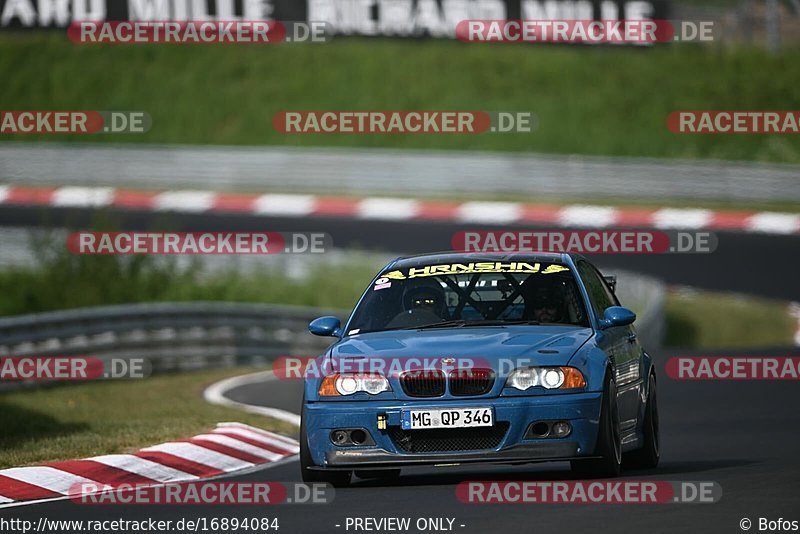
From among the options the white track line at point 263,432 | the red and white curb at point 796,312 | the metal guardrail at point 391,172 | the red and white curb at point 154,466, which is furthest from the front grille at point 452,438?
the metal guardrail at point 391,172

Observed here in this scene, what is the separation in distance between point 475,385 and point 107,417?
758cm

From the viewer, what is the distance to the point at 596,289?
10.8 m

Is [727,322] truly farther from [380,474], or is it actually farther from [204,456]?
[380,474]

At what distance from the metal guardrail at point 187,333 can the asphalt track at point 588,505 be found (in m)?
7.57

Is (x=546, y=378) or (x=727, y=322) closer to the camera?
(x=546, y=378)

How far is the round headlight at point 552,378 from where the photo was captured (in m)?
9.23

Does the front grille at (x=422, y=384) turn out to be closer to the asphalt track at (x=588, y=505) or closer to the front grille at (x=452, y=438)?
the front grille at (x=452, y=438)

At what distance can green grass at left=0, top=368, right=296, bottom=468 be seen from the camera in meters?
12.0

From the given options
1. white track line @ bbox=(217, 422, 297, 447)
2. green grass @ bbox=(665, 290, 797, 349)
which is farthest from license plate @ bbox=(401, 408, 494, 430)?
green grass @ bbox=(665, 290, 797, 349)

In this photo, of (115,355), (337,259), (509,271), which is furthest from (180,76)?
(509,271)

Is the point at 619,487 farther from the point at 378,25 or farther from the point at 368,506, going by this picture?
the point at 378,25

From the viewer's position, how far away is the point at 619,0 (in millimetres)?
35719

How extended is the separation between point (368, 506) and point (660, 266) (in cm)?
1845

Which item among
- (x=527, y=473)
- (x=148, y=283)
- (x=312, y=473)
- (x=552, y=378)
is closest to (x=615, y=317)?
(x=552, y=378)
